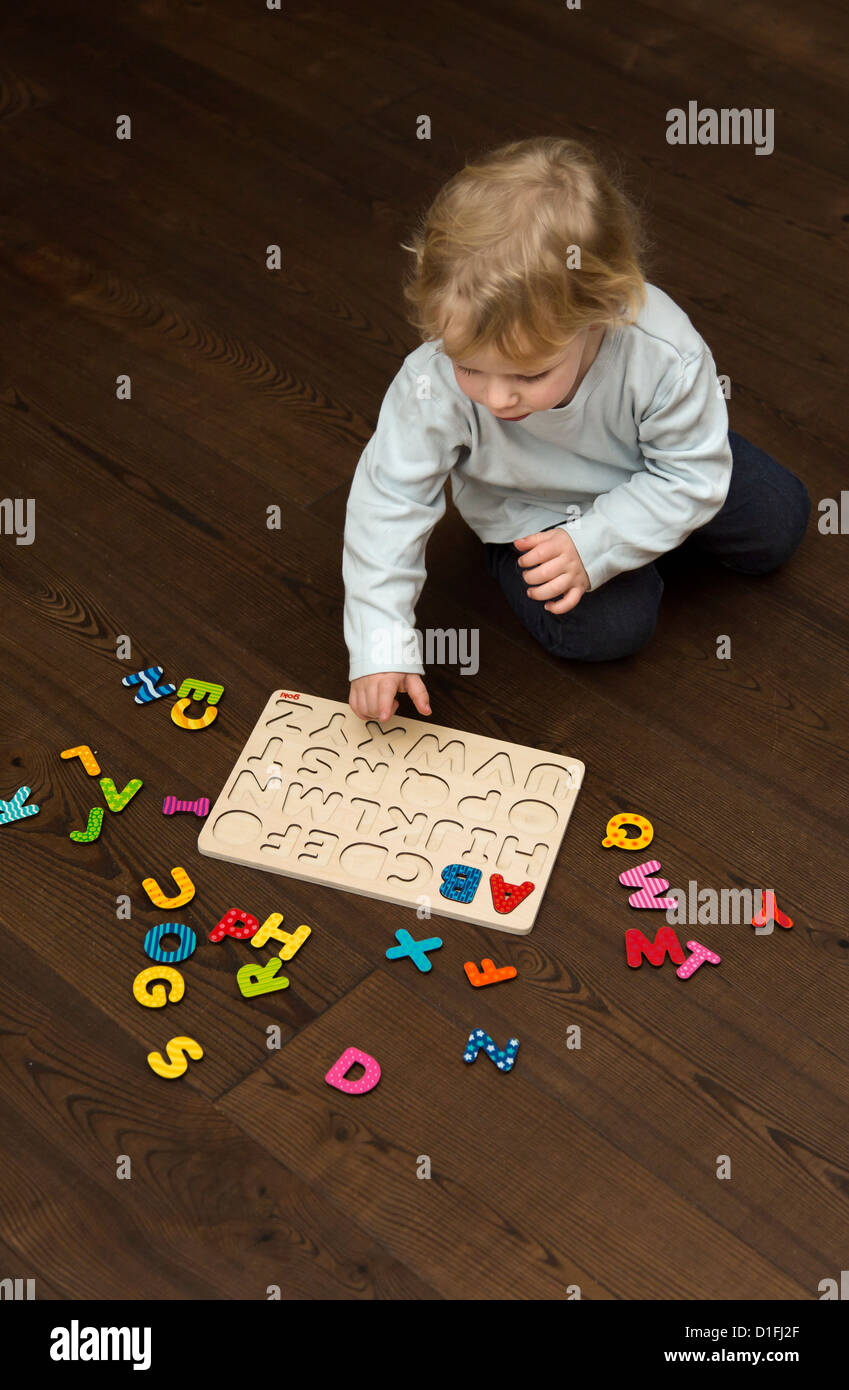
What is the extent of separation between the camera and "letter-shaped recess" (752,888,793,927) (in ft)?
3.46

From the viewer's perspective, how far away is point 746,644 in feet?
4.11

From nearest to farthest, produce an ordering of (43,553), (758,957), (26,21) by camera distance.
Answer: (758,957) → (43,553) → (26,21)

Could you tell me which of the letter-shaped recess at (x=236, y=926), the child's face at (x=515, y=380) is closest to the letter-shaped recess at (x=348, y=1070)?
the letter-shaped recess at (x=236, y=926)

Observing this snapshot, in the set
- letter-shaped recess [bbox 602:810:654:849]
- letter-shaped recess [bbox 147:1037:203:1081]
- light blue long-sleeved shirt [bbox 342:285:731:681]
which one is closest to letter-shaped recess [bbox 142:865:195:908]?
letter-shaped recess [bbox 147:1037:203:1081]

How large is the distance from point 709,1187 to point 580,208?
2.27 feet

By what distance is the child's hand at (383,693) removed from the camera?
3.68 feet

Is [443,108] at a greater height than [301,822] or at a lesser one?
greater

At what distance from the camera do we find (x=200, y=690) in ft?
3.99

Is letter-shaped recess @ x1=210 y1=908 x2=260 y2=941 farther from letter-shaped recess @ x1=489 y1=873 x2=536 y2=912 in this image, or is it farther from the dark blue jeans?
the dark blue jeans

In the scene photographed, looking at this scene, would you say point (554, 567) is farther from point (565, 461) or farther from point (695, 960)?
point (695, 960)

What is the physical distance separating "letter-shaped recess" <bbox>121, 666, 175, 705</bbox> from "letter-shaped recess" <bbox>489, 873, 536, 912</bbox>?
1.16 ft

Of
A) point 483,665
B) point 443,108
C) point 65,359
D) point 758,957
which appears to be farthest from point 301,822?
point 443,108

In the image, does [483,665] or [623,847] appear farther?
[483,665]

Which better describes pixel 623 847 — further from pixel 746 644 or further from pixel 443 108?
pixel 443 108
